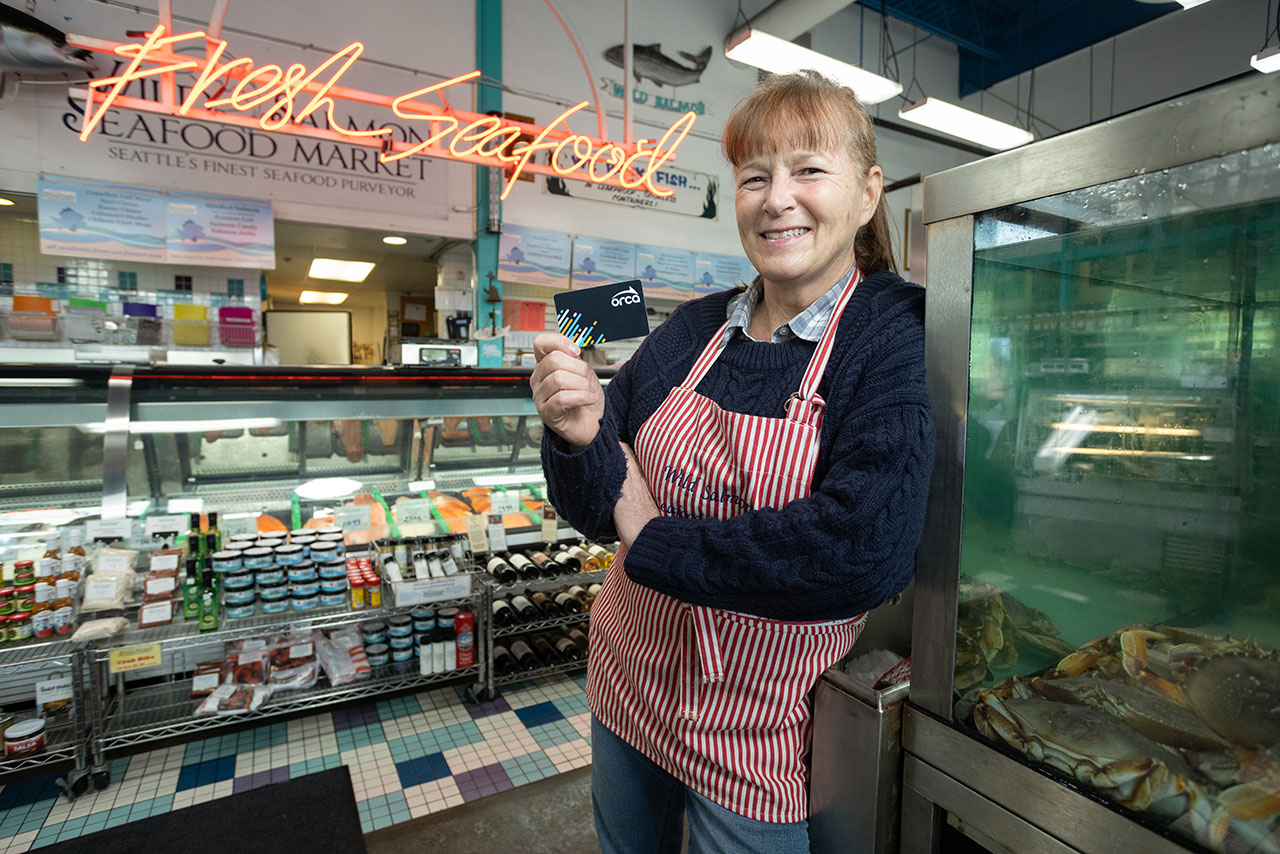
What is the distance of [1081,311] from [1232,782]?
1.86 ft

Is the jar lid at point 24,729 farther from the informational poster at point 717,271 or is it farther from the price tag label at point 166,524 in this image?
the informational poster at point 717,271

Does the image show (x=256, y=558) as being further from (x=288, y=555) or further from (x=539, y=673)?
(x=539, y=673)

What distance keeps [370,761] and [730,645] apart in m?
2.18

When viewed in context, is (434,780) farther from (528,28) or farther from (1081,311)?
(528,28)

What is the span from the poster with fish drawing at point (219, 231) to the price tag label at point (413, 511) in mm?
2978

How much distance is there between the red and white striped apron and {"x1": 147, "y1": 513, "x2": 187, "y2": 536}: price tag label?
7.97 ft

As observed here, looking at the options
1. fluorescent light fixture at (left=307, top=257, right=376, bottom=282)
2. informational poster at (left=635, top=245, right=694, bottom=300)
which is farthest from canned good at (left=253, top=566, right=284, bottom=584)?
fluorescent light fixture at (left=307, top=257, right=376, bottom=282)

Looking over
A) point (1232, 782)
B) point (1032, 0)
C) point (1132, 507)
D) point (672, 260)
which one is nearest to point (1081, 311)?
point (1132, 507)

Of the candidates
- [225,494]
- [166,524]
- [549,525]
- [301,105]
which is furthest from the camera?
[301,105]

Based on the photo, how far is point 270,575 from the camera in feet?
8.97

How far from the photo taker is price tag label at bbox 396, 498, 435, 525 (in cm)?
327

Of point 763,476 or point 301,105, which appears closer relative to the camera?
point 763,476

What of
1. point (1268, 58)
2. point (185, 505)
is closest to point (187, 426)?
point (185, 505)

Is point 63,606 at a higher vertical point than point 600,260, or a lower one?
lower
